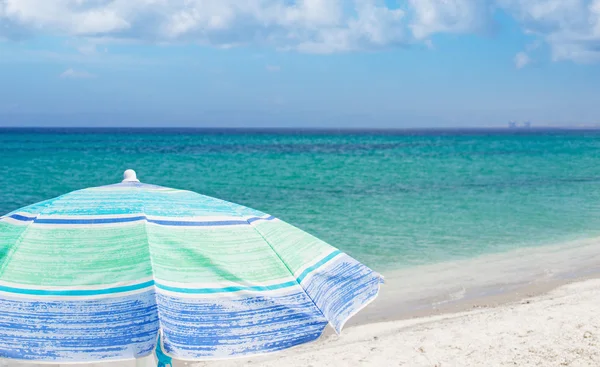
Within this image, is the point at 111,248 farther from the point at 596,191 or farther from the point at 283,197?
the point at 596,191

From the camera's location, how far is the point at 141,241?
3473mm

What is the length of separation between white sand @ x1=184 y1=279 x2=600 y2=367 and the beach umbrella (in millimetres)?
3202

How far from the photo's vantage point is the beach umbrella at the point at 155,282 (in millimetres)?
3195

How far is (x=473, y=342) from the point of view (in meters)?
7.10

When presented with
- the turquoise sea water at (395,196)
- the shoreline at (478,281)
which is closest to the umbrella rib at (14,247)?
the shoreline at (478,281)

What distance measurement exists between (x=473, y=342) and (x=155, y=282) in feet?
15.6

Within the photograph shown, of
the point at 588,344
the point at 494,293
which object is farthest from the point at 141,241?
the point at 494,293

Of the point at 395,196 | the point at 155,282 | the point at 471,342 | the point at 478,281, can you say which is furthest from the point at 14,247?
the point at 395,196

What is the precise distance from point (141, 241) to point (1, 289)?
72cm

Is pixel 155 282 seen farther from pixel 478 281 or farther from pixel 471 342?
pixel 478 281

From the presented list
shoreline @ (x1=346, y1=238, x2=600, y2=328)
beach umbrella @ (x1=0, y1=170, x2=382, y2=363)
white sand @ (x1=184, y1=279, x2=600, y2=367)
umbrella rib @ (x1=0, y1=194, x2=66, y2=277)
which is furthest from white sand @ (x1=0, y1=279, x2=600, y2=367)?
umbrella rib @ (x1=0, y1=194, x2=66, y2=277)

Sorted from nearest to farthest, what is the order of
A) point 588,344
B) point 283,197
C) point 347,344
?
point 588,344
point 347,344
point 283,197

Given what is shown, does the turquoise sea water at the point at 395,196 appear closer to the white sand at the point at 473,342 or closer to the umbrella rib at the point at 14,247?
the white sand at the point at 473,342

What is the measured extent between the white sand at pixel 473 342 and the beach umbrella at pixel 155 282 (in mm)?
3202
